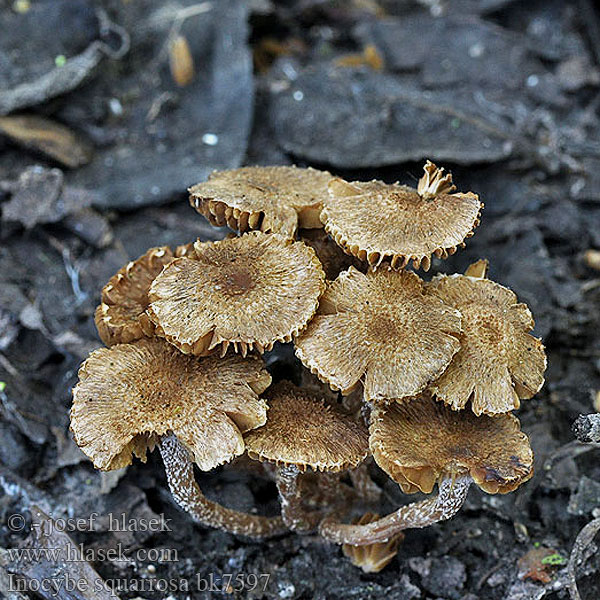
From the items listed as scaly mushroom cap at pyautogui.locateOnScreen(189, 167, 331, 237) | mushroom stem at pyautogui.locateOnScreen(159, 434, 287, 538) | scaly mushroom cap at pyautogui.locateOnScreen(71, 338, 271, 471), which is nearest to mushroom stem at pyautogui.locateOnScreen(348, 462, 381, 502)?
mushroom stem at pyautogui.locateOnScreen(159, 434, 287, 538)

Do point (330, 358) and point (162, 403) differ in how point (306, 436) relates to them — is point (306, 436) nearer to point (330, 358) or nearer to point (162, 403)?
point (330, 358)

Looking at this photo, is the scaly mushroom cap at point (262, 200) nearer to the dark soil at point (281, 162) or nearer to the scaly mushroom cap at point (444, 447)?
the dark soil at point (281, 162)

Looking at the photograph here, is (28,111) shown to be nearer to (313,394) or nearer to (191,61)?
(191,61)

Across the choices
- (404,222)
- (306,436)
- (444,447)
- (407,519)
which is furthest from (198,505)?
(404,222)

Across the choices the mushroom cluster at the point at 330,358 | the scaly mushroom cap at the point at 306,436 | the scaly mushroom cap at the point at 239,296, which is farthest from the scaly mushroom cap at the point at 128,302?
the scaly mushroom cap at the point at 306,436

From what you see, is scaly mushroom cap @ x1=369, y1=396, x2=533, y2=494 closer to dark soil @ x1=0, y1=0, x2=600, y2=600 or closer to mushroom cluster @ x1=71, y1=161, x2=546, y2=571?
mushroom cluster @ x1=71, y1=161, x2=546, y2=571
